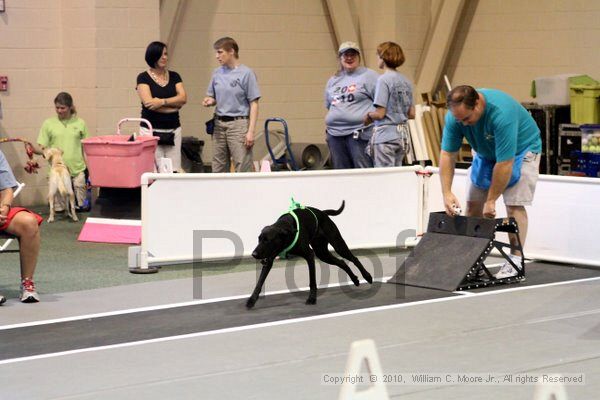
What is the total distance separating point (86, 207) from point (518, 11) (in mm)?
5765

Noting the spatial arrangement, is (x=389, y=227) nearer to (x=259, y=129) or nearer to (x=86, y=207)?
(x=86, y=207)

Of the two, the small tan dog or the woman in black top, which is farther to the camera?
the small tan dog

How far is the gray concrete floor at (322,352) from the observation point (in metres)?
4.65

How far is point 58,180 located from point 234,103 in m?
1.87

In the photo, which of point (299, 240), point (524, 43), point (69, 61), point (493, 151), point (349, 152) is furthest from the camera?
point (524, 43)

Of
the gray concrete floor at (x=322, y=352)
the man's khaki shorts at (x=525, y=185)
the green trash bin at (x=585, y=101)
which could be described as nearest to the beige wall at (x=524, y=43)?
the green trash bin at (x=585, y=101)

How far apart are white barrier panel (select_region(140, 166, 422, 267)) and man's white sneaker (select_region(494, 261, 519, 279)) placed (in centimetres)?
135

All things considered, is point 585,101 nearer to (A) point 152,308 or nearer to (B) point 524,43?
(B) point 524,43

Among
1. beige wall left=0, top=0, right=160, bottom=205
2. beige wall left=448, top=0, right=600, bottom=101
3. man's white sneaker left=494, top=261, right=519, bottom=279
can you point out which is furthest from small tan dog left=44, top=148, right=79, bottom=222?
Answer: beige wall left=448, top=0, right=600, bottom=101

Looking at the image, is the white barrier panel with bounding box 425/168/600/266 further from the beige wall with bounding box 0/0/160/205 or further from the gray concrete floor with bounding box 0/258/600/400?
the beige wall with bounding box 0/0/160/205

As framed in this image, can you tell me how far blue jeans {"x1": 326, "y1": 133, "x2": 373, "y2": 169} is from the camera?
881 cm

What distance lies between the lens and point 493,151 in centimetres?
688

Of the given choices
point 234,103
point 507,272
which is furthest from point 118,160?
point 507,272

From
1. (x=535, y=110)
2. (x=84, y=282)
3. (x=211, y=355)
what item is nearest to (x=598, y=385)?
(x=211, y=355)
